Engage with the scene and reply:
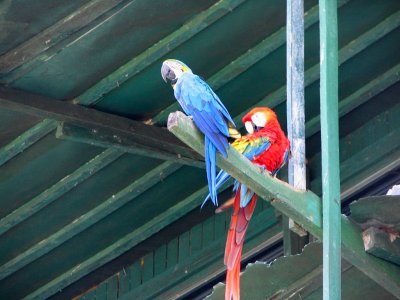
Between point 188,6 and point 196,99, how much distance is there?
115cm

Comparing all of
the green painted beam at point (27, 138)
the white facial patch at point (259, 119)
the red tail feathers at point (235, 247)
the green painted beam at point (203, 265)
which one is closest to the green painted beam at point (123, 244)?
the green painted beam at point (203, 265)

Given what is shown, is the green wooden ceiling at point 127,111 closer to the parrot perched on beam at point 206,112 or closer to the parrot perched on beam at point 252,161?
the parrot perched on beam at point 252,161

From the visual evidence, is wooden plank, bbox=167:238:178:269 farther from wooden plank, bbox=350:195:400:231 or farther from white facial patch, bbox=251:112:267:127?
wooden plank, bbox=350:195:400:231

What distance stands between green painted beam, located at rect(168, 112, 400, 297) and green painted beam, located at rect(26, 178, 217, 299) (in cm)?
207

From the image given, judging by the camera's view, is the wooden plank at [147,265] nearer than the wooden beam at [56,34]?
No

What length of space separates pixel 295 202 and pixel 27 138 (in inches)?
80.0

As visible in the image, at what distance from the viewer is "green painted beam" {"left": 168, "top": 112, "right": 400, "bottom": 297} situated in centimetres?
718

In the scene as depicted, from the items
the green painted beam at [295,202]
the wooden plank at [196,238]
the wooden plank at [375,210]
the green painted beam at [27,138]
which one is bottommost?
the green painted beam at [295,202]

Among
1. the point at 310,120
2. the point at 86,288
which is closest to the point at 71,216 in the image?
the point at 86,288

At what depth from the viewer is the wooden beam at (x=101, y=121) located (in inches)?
333

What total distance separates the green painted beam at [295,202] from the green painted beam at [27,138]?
184 centimetres

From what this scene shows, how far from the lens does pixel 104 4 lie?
837 centimetres

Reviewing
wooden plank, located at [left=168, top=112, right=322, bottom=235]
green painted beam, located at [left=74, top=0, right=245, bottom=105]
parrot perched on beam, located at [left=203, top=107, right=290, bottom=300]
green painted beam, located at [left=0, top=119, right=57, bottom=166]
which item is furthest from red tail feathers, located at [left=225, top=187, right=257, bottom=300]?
green painted beam, located at [left=0, top=119, right=57, bottom=166]

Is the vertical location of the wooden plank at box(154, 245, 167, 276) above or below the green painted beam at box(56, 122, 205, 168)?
above
